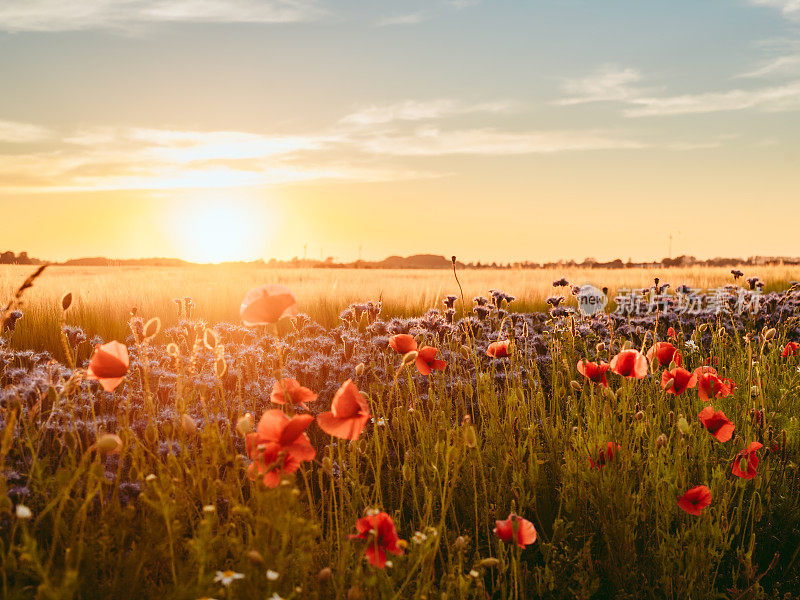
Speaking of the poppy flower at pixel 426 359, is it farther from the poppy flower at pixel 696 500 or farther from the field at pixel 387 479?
the poppy flower at pixel 696 500

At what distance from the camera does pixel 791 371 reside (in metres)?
4.95

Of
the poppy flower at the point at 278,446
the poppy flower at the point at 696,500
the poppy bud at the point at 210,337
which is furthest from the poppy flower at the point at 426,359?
the poppy flower at the point at 696,500

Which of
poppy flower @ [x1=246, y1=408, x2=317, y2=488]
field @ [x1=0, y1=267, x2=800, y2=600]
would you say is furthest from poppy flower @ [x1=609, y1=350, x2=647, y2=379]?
poppy flower @ [x1=246, y1=408, x2=317, y2=488]

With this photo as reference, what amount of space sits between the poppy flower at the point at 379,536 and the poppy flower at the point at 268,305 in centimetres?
65

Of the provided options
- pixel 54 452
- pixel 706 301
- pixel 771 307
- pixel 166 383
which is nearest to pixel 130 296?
pixel 166 383

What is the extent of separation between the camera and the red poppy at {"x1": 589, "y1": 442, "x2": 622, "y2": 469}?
2678 millimetres

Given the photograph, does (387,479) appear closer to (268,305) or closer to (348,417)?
(348,417)

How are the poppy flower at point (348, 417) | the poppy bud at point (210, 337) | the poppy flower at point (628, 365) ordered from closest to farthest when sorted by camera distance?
the poppy flower at point (348, 417) < the poppy bud at point (210, 337) < the poppy flower at point (628, 365)

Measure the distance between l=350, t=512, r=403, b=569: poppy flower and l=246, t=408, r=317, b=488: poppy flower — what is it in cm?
25

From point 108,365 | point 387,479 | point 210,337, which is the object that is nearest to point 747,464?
point 387,479

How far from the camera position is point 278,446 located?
5.91ft

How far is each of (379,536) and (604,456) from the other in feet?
4.24

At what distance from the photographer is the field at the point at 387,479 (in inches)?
70.3

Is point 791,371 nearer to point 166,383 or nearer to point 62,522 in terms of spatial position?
point 166,383
